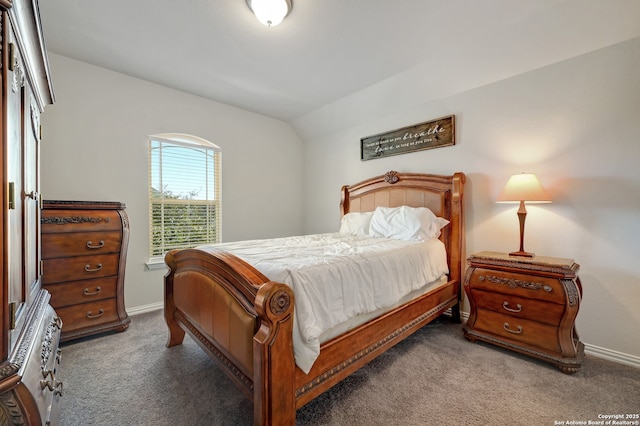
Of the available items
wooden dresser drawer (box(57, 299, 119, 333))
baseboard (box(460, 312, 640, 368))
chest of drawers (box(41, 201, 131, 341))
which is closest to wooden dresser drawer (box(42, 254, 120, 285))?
chest of drawers (box(41, 201, 131, 341))

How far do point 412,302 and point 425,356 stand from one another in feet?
1.40

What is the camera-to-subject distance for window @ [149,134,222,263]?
3.12 meters

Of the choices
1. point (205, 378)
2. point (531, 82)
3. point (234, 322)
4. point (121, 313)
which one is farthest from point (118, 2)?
point (531, 82)

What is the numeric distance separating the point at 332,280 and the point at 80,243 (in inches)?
89.2

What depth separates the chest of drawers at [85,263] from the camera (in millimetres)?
2131

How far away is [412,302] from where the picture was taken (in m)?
2.04

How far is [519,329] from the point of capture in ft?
6.57

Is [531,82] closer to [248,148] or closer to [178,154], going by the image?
[248,148]

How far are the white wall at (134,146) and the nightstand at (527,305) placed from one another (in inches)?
114

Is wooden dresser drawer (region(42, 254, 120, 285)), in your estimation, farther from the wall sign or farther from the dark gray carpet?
the wall sign

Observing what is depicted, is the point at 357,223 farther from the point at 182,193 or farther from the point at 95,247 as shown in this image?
the point at 95,247

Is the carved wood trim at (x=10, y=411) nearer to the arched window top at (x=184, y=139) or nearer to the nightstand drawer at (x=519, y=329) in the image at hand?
the nightstand drawer at (x=519, y=329)

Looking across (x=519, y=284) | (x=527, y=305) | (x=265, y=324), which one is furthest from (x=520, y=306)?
(x=265, y=324)

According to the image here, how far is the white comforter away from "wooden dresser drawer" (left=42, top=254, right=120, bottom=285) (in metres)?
1.30
